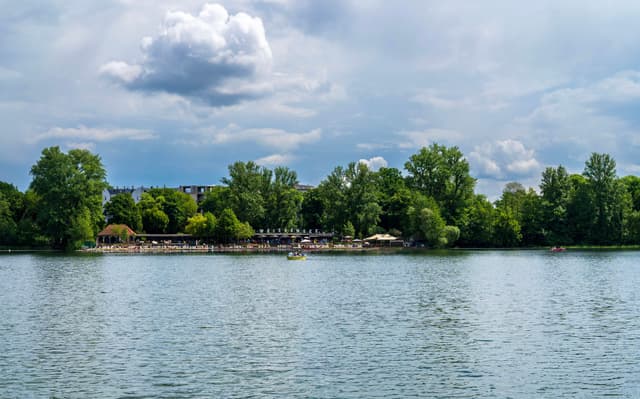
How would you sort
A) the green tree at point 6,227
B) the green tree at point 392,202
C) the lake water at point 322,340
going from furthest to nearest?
the green tree at point 392,202
the green tree at point 6,227
the lake water at point 322,340

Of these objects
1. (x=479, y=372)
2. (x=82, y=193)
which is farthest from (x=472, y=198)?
(x=479, y=372)

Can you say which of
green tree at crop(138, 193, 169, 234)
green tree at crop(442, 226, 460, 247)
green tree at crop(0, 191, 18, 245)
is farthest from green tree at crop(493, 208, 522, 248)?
green tree at crop(0, 191, 18, 245)

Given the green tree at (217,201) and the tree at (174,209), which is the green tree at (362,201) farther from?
the tree at (174,209)

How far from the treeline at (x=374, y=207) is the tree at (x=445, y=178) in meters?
0.20

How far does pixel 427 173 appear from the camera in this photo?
13212cm

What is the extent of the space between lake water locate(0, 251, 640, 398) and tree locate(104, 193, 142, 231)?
97.5m

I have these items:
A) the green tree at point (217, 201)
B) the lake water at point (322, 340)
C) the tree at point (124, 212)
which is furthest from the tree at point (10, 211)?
the lake water at point (322, 340)

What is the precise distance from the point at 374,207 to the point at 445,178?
15.0 m

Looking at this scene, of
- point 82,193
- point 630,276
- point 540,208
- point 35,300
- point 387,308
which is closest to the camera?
point 387,308

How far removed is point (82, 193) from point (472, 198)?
7190cm

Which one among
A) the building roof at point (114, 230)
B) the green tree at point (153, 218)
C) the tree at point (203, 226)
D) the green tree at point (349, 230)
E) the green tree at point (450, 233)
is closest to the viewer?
the green tree at point (450, 233)

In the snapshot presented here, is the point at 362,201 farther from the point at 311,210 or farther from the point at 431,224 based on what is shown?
the point at 311,210

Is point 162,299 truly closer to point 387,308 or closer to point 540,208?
point 387,308

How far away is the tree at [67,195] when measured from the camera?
104875 mm
